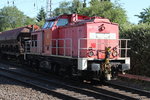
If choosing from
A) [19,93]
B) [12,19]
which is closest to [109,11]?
[19,93]

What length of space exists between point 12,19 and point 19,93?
308 feet

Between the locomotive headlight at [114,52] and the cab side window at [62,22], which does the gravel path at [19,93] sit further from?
the locomotive headlight at [114,52]

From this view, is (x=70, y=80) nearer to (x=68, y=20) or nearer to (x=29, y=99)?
(x=68, y=20)

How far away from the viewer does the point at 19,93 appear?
10.1 m

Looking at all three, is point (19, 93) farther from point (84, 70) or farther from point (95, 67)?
point (95, 67)

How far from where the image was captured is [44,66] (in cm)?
1467

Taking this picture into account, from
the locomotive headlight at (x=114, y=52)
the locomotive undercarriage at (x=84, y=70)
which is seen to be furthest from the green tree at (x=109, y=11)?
the locomotive headlight at (x=114, y=52)

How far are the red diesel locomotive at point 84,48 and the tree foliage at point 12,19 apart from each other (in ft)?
281

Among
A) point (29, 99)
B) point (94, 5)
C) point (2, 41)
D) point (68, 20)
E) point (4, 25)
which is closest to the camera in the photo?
point (29, 99)

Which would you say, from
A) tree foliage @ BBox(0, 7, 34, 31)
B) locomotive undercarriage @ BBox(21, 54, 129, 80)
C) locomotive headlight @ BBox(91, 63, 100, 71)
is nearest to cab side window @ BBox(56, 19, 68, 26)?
locomotive undercarriage @ BBox(21, 54, 129, 80)

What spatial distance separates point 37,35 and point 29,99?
6984 millimetres

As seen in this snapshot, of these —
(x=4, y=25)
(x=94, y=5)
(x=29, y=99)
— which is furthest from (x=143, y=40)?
(x=4, y=25)

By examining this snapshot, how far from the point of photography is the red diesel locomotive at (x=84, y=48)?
447 inches

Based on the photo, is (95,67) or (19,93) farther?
(95,67)
